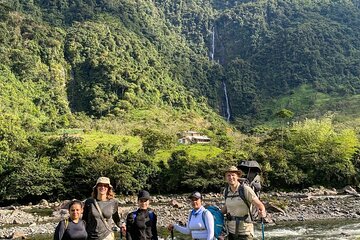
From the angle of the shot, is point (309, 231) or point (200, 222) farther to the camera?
point (309, 231)

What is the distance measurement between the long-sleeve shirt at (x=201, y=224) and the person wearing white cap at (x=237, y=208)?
47 centimetres

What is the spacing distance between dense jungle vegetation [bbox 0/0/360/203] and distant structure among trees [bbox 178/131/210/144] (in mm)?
2084

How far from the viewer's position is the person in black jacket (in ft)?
27.1

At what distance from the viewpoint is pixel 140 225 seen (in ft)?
27.1

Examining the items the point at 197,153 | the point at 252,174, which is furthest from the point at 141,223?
the point at 197,153

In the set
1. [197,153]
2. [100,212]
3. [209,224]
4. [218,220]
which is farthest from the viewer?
[197,153]

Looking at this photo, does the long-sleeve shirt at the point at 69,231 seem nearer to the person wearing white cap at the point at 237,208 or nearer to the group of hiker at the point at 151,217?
the group of hiker at the point at 151,217

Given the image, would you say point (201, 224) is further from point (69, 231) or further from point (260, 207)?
point (69, 231)

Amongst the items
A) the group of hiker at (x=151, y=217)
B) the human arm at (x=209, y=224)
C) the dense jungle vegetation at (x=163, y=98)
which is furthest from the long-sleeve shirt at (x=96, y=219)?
the dense jungle vegetation at (x=163, y=98)

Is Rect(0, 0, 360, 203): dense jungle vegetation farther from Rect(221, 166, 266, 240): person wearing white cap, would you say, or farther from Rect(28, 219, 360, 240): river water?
Rect(221, 166, 266, 240): person wearing white cap

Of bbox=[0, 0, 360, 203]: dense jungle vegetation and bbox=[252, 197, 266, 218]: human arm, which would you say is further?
bbox=[0, 0, 360, 203]: dense jungle vegetation

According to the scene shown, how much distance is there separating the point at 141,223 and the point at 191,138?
7618 centimetres

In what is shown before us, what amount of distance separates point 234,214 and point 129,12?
6637 inches

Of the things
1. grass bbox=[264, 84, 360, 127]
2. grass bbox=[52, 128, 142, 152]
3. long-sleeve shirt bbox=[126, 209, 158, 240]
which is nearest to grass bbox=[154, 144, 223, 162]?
grass bbox=[52, 128, 142, 152]
